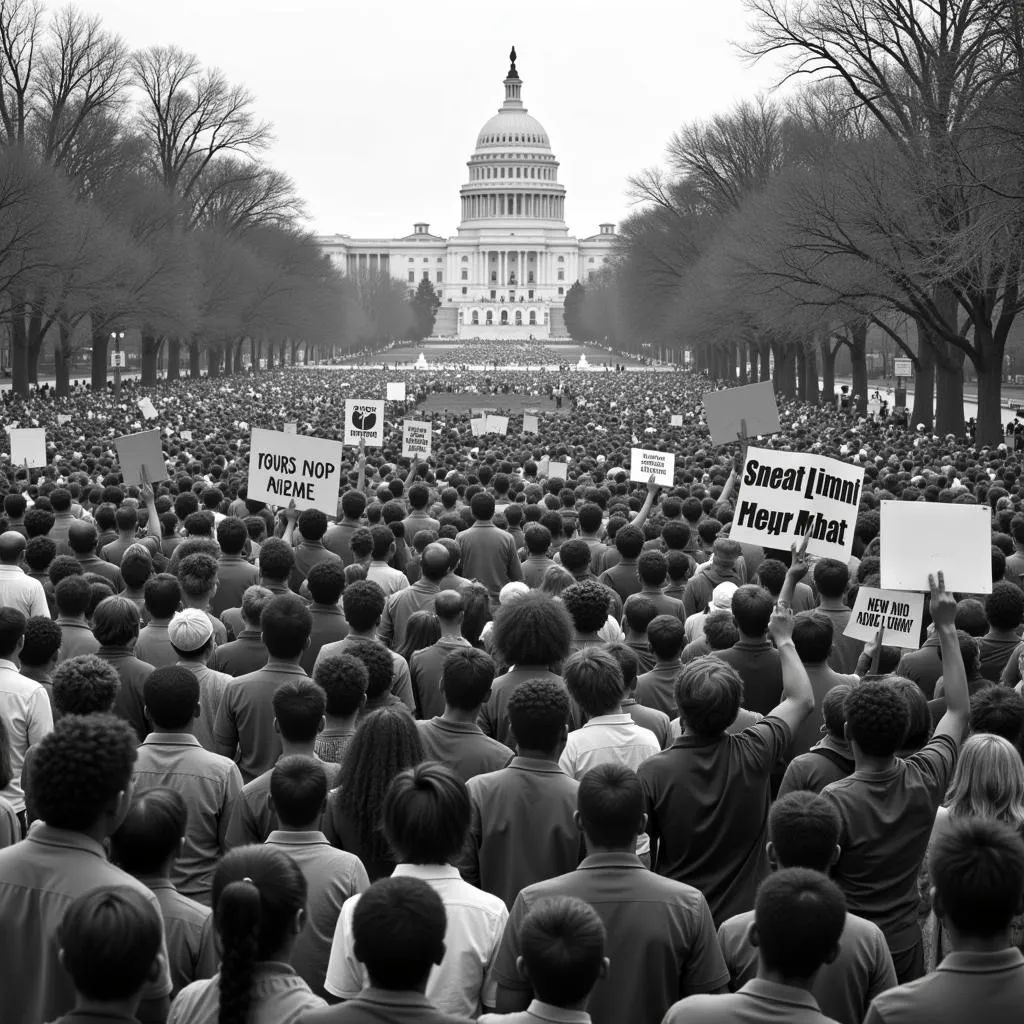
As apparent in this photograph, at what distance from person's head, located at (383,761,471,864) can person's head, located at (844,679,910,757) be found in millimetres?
1399

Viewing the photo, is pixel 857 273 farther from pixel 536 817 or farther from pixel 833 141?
pixel 536 817

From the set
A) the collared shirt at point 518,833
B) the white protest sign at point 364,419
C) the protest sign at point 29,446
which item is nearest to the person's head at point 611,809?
the collared shirt at point 518,833

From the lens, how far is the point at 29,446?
59.3ft

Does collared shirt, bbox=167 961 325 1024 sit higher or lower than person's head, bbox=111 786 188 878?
lower

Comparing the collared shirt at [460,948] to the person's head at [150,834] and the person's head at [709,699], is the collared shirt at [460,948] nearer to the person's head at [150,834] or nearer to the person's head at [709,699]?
the person's head at [150,834]

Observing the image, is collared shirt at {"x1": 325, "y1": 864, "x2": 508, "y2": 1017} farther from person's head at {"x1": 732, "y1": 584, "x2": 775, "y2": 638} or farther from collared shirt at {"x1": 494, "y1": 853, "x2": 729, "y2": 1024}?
person's head at {"x1": 732, "y1": 584, "x2": 775, "y2": 638}

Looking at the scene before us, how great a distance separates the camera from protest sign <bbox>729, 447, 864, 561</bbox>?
27.8 ft

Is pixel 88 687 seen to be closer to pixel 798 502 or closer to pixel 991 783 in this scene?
pixel 991 783

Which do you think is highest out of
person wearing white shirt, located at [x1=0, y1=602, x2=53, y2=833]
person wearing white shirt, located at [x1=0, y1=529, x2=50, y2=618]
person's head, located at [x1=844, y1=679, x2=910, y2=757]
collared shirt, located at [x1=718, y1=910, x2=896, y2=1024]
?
person's head, located at [x1=844, y1=679, x2=910, y2=757]

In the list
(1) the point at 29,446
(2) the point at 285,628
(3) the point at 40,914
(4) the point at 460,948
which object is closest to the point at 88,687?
(2) the point at 285,628

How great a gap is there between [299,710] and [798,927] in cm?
233

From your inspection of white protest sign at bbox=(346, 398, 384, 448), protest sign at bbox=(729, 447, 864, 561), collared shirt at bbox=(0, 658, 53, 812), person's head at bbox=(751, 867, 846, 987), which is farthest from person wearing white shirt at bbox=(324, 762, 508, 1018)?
white protest sign at bbox=(346, 398, 384, 448)

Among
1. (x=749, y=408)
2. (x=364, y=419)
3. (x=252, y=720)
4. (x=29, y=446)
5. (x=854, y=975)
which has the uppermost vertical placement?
(x=749, y=408)

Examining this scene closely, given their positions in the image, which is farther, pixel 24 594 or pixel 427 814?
pixel 24 594
